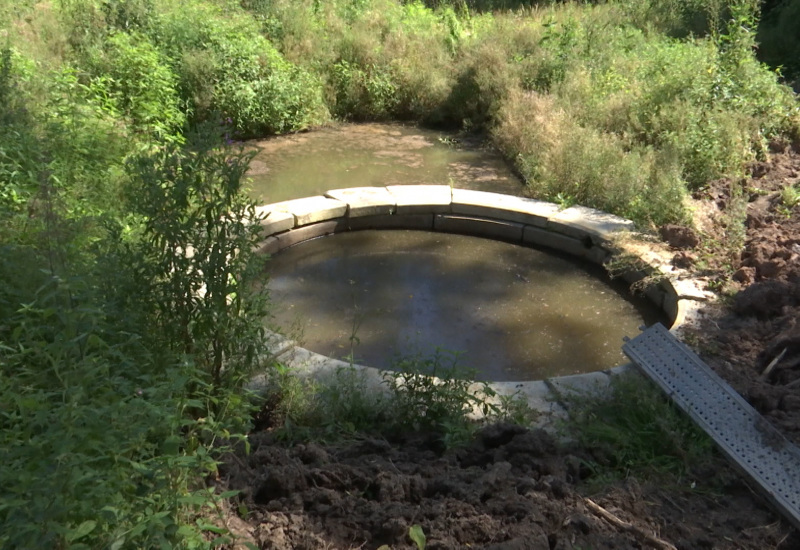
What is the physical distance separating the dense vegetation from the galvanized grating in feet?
6.68

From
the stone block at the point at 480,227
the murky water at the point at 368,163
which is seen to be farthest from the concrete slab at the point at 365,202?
the murky water at the point at 368,163

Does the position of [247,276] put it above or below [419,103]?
above

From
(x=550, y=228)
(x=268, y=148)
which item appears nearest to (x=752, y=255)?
(x=550, y=228)

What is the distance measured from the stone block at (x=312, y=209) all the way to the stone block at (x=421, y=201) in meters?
0.50

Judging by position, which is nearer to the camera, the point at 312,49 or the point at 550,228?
the point at 550,228

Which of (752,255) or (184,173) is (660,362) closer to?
(752,255)

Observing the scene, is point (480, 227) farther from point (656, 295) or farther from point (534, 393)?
point (534, 393)

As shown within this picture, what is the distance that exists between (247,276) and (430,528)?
126cm

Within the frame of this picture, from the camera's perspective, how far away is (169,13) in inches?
375

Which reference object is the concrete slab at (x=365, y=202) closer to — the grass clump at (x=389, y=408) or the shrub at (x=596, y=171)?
the shrub at (x=596, y=171)

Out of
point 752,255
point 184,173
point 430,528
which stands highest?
point 184,173

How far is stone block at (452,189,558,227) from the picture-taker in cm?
659

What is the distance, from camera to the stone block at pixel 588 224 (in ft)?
20.3

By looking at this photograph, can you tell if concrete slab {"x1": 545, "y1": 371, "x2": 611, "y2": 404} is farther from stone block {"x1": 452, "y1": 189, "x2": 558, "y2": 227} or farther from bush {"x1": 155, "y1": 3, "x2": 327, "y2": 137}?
bush {"x1": 155, "y1": 3, "x2": 327, "y2": 137}
